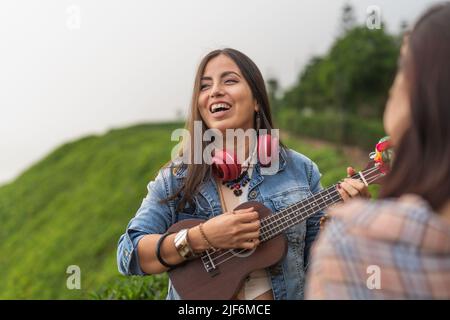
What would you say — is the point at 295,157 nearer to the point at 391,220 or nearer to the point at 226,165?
the point at 226,165

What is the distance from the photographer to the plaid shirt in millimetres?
1112

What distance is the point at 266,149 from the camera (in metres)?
2.28

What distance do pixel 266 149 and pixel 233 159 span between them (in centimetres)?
14

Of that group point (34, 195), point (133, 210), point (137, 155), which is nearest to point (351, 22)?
point (137, 155)

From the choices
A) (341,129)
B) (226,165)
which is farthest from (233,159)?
(341,129)

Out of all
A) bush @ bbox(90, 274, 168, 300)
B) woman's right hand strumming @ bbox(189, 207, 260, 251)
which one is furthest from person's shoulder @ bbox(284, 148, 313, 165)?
bush @ bbox(90, 274, 168, 300)

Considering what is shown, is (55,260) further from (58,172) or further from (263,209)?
(263,209)

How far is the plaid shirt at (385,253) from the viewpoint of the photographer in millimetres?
1112

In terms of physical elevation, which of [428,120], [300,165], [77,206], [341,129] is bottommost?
[77,206]

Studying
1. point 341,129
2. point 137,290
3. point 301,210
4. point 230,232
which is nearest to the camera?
point 230,232

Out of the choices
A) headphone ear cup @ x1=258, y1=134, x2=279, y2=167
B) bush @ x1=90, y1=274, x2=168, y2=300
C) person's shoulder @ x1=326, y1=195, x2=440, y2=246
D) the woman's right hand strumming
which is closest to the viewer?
person's shoulder @ x1=326, y1=195, x2=440, y2=246

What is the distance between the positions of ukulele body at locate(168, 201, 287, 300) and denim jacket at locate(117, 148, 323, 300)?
6 cm

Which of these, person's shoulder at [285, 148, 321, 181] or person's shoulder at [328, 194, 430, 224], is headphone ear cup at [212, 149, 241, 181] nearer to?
person's shoulder at [285, 148, 321, 181]

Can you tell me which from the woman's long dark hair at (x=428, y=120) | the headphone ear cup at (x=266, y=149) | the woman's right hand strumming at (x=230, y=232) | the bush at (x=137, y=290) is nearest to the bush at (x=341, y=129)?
the bush at (x=137, y=290)
